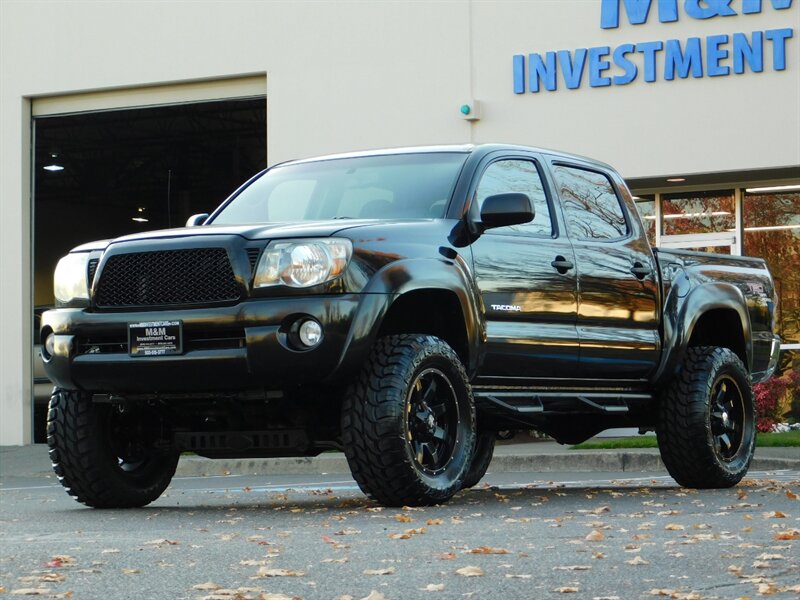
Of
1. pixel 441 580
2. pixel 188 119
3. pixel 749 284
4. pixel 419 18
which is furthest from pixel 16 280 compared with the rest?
pixel 441 580

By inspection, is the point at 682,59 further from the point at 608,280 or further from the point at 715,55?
the point at 608,280

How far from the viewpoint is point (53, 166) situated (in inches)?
1163

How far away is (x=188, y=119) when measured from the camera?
24.5 meters

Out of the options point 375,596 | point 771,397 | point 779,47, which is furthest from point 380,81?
point 375,596

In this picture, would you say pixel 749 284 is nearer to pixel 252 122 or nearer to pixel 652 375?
pixel 652 375

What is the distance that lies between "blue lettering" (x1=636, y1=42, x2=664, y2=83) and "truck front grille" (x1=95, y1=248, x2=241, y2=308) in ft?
36.5

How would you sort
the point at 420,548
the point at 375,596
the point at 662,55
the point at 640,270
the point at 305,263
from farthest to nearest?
the point at 662,55
the point at 640,270
the point at 305,263
the point at 420,548
the point at 375,596

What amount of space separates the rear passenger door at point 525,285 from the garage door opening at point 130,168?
12.2m

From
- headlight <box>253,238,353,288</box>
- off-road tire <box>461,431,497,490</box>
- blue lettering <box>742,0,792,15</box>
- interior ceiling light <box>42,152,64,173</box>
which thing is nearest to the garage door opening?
interior ceiling light <box>42,152,64,173</box>

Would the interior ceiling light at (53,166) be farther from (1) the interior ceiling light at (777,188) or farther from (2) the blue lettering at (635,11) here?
(1) the interior ceiling light at (777,188)

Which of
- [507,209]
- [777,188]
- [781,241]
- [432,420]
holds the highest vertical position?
[777,188]

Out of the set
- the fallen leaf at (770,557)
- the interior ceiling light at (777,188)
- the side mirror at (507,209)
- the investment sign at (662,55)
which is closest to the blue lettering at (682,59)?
the investment sign at (662,55)

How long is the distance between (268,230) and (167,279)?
57 cm

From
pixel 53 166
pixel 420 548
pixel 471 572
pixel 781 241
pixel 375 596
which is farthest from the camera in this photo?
pixel 53 166
